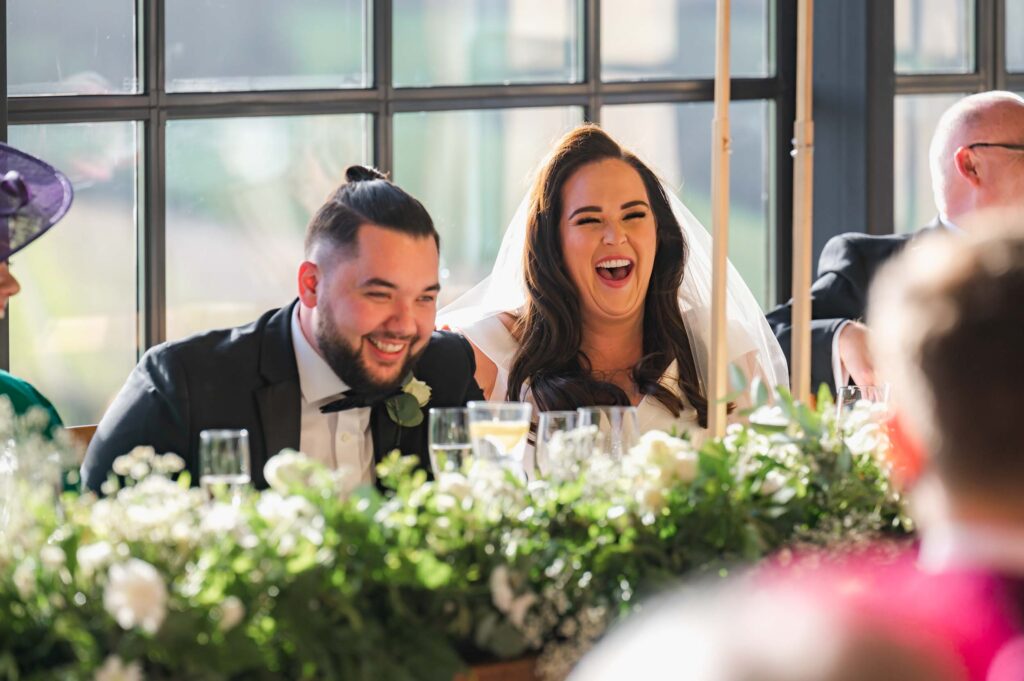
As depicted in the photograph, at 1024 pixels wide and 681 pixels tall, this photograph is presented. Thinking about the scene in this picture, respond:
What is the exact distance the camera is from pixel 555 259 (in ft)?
12.6

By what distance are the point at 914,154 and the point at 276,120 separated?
8.48 ft

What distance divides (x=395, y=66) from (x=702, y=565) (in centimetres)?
365

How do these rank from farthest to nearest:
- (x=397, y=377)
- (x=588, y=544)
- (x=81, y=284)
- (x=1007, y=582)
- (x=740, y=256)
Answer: (x=740, y=256), (x=81, y=284), (x=397, y=377), (x=588, y=544), (x=1007, y=582)

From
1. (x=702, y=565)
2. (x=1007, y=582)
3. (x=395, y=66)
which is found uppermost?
(x=395, y=66)

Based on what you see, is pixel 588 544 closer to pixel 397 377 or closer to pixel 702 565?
pixel 702 565

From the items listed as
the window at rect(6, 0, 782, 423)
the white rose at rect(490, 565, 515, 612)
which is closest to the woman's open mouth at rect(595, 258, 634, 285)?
the window at rect(6, 0, 782, 423)

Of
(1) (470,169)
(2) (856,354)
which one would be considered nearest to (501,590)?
(2) (856,354)

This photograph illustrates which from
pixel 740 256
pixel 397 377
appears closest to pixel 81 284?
pixel 397 377

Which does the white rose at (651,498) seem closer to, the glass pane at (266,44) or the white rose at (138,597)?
the white rose at (138,597)

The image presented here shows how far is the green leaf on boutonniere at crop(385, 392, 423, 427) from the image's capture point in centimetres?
291

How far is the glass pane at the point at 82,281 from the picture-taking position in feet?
15.4

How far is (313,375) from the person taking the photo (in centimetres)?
295

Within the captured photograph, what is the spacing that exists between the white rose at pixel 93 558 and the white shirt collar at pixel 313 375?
1.40m

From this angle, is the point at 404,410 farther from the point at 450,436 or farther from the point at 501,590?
the point at 501,590
